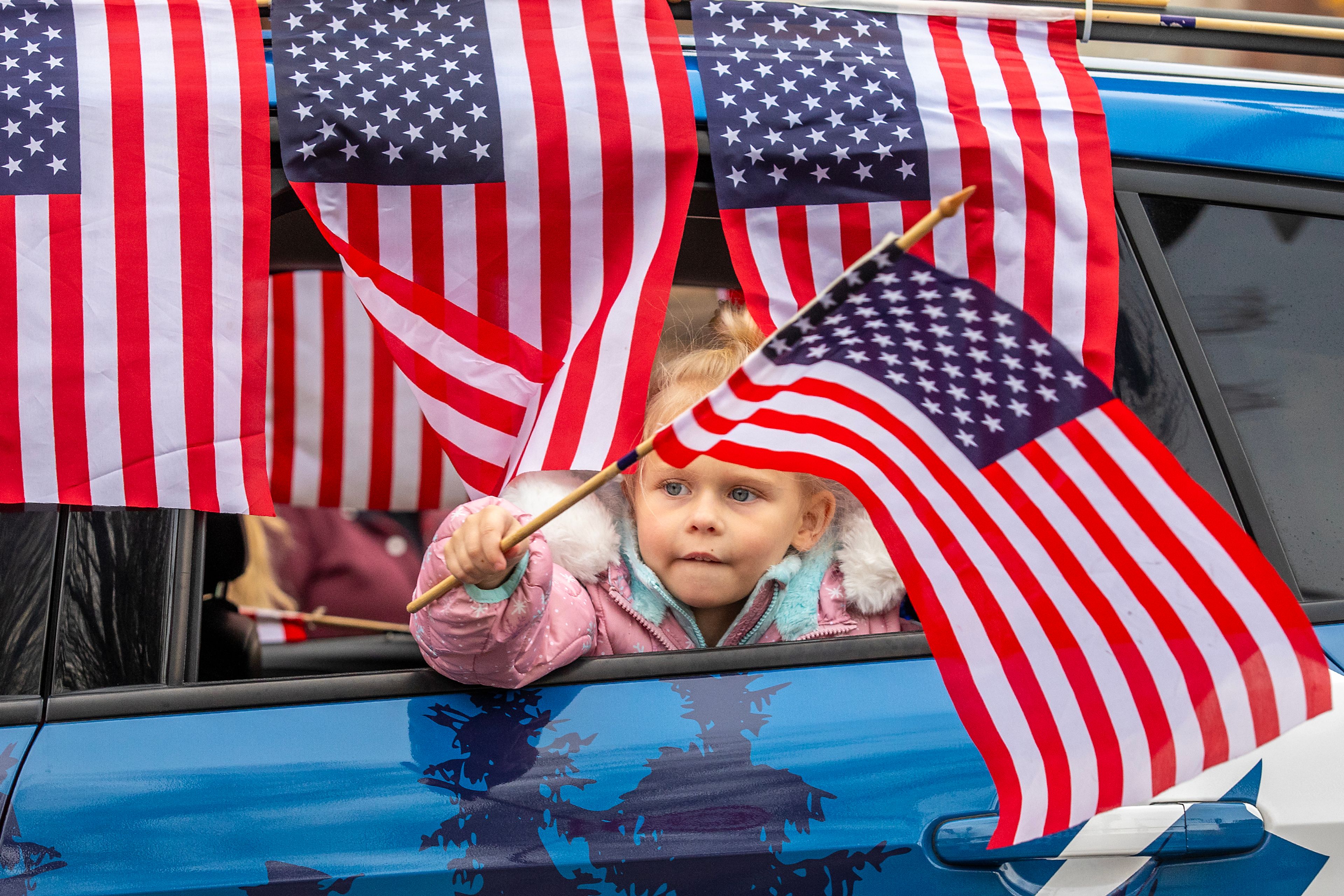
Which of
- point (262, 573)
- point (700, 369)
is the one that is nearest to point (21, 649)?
point (700, 369)

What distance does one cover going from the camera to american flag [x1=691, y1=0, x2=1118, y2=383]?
5.81ft

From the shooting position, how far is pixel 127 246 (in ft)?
5.63

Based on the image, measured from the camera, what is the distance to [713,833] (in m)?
1.40

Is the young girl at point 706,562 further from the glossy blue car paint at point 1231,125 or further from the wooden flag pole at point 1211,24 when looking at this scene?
the wooden flag pole at point 1211,24

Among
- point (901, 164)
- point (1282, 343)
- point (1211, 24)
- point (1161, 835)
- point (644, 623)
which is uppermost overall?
point (1211, 24)

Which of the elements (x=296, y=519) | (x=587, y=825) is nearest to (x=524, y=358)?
(x=587, y=825)

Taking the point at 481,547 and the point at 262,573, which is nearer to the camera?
the point at 481,547

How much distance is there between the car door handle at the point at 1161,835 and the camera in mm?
1430

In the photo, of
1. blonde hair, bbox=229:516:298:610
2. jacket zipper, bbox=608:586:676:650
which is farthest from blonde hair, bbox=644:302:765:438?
blonde hair, bbox=229:516:298:610

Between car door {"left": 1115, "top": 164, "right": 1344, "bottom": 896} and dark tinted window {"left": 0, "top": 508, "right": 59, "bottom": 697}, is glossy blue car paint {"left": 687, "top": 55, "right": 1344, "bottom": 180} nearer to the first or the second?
car door {"left": 1115, "top": 164, "right": 1344, "bottom": 896}

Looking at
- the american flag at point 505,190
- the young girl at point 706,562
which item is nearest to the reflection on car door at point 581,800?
the young girl at point 706,562

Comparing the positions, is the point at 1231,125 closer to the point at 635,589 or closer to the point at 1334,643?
the point at 1334,643

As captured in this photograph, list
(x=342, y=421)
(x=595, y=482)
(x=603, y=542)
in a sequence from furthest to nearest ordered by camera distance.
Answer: (x=342, y=421) < (x=603, y=542) < (x=595, y=482)

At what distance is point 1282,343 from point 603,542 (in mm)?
1017
